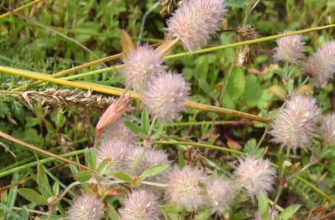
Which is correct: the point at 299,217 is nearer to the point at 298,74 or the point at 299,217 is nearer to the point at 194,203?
the point at 298,74

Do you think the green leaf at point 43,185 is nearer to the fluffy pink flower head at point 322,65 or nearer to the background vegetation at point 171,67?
the background vegetation at point 171,67

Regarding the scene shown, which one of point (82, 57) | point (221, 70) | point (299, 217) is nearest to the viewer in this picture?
point (299, 217)

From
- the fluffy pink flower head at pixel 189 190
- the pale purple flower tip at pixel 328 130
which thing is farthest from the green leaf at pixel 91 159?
the pale purple flower tip at pixel 328 130

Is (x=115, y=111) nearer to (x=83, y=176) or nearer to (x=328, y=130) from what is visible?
(x=83, y=176)

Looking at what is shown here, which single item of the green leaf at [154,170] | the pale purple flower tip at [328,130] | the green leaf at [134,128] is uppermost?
the pale purple flower tip at [328,130]

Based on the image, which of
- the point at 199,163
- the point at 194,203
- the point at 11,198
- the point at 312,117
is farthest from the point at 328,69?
the point at 11,198

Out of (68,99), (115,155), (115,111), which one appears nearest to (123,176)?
(115,155)

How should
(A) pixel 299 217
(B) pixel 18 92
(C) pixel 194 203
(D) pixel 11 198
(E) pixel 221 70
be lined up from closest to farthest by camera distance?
(C) pixel 194 203 → (B) pixel 18 92 → (D) pixel 11 198 → (A) pixel 299 217 → (E) pixel 221 70
